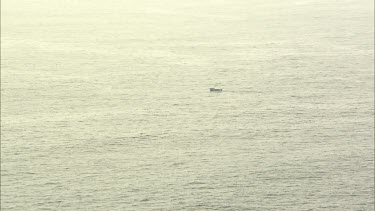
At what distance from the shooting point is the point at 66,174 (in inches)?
46.9

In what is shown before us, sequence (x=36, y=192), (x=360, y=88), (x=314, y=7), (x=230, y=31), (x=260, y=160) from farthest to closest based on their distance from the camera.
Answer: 1. (x=314, y=7)
2. (x=230, y=31)
3. (x=360, y=88)
4. (x=260, y=160)
5. (x=36, y=192)

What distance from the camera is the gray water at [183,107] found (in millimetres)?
1176

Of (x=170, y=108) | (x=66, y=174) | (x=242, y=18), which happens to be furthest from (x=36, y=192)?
(x=242, y=18)

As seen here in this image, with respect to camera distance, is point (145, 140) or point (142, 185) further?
point (145, 140)

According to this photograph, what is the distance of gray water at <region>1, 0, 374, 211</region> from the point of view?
3.86ft

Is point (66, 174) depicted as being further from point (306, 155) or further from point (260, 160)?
point (306, 155)

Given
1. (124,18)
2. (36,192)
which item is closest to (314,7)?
(124,18)

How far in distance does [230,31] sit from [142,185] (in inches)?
30.1

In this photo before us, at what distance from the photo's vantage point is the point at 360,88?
154cm

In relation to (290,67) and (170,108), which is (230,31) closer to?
(290,67)

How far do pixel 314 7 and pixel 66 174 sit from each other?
1178mm

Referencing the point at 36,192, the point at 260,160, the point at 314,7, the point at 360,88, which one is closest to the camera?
the point at 36,192

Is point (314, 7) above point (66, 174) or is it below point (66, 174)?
below

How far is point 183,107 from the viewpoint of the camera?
4.64 ft
